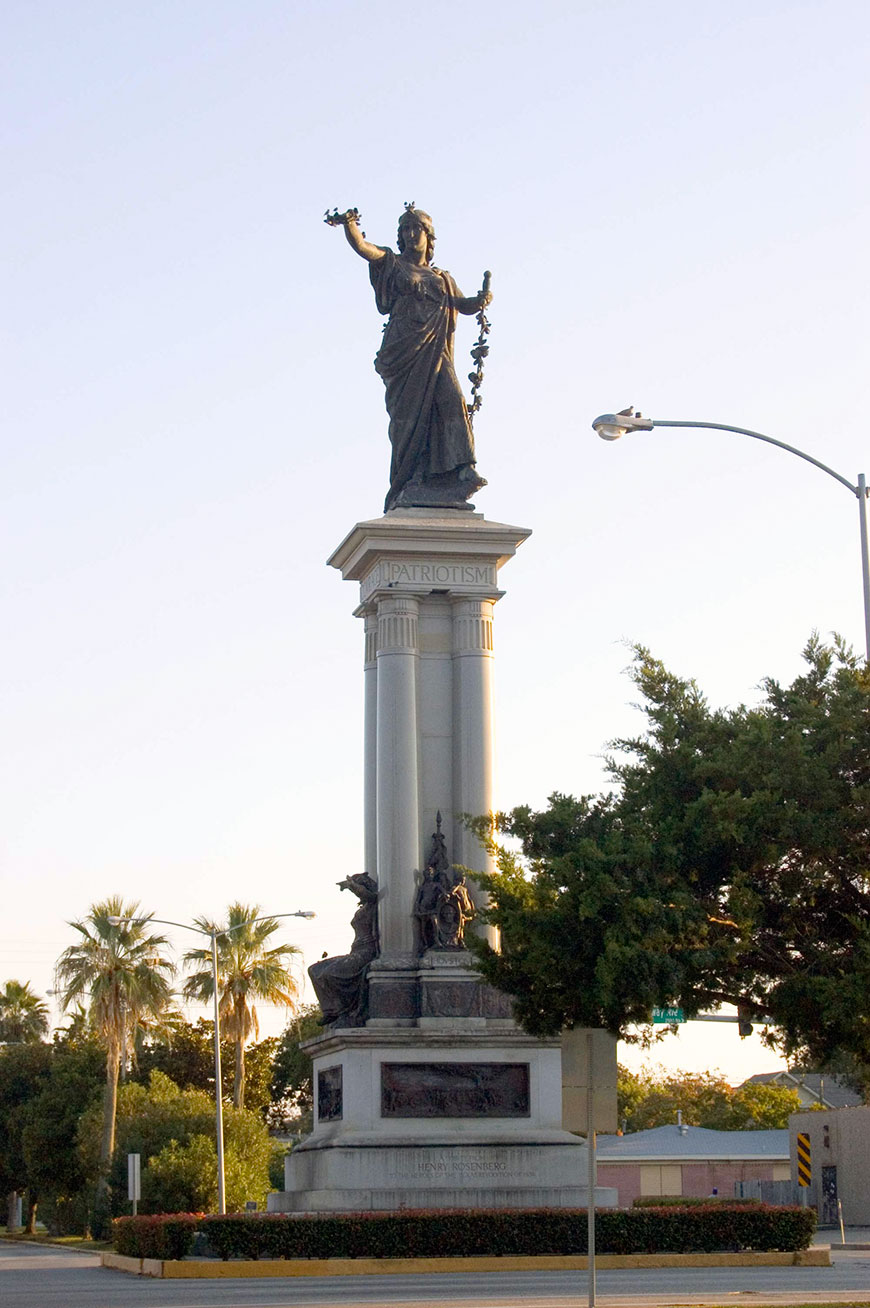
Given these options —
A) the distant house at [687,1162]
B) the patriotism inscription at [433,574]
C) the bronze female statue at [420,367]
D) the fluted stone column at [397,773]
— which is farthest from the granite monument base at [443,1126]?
the distant house at [687,1162]

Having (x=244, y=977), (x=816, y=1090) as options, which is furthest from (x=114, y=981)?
(x=816, y=1090)

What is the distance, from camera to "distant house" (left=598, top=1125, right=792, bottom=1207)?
222 feet

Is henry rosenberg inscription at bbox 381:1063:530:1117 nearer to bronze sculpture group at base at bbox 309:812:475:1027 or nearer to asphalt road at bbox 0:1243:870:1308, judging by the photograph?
bronze sculpture group at base at bbox 309:812:475:1027

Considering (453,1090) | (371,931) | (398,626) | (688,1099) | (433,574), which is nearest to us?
(453,1090)

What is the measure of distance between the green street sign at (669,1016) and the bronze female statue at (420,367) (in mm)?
15428

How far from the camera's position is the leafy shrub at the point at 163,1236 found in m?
30.2

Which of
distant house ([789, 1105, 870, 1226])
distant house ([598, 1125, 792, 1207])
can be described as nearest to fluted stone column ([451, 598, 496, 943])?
distant house ([789, 1105, 870, 1226])

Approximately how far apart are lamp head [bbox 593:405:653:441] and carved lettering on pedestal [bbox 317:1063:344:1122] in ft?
50.9

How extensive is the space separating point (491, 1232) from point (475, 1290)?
4989 millimetres

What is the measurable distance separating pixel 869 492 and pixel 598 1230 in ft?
41.7

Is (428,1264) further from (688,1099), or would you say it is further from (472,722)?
(688,1099)

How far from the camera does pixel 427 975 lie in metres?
33.7

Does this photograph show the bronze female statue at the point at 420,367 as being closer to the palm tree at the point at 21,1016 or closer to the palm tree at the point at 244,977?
the palm tree at the point at 244,977

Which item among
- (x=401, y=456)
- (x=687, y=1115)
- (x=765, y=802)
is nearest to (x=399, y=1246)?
(x=765, y=802)
